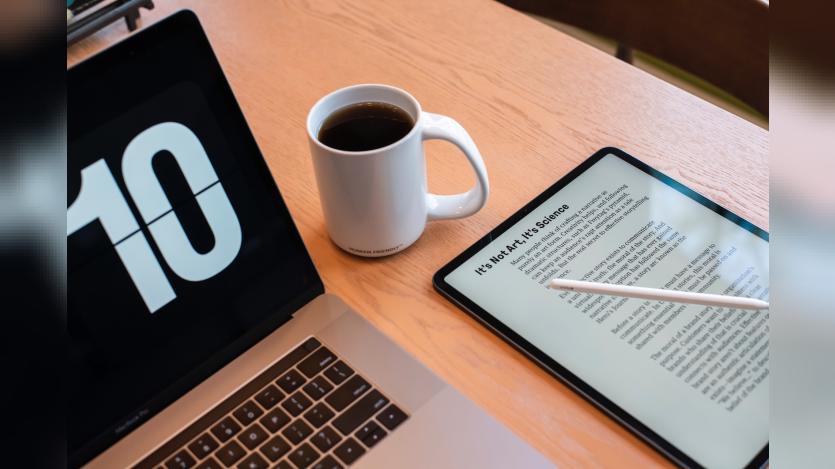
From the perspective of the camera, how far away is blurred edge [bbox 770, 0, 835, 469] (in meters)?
0.52

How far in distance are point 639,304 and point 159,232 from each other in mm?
380

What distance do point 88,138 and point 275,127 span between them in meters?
0.30

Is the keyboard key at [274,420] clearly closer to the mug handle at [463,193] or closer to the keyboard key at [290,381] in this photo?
the keyboard key at [290,381]

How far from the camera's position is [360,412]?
59 centimetres

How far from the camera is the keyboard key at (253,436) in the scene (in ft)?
1.90

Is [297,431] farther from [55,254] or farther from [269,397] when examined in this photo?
[55,254]

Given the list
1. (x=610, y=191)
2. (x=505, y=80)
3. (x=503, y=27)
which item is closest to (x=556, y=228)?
(x=610, y=191)

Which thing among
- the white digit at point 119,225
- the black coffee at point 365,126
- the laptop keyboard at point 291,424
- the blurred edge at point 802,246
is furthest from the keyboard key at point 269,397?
the blurred edge at point 802,246

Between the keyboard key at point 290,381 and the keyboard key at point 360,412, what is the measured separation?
44 mm

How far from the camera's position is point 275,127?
85cm

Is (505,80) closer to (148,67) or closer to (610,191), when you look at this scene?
(610,191)

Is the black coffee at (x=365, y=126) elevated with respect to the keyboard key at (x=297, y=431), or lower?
elevated

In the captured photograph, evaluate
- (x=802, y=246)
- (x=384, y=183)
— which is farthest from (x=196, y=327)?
(x=802, y=246)

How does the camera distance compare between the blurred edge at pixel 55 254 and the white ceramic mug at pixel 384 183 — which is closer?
the blurred edge at pixel 55 254
